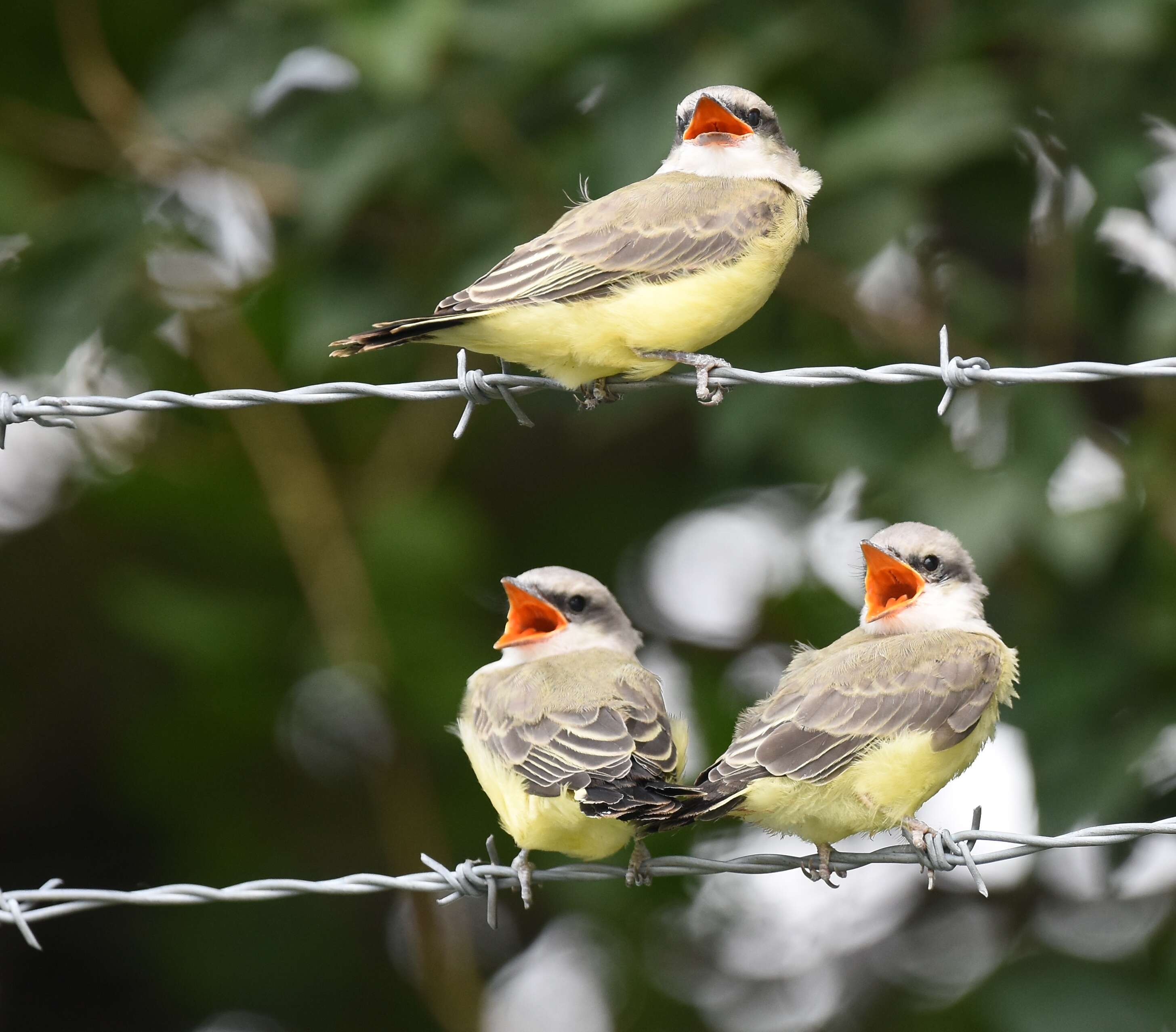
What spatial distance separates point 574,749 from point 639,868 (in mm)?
333

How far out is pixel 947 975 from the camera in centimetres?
629

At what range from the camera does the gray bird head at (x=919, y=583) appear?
4.53m

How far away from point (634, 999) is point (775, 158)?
146 inches

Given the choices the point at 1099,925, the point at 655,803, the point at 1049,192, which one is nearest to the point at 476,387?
the point at 655,803

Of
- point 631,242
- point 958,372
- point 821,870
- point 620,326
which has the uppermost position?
point 631,242

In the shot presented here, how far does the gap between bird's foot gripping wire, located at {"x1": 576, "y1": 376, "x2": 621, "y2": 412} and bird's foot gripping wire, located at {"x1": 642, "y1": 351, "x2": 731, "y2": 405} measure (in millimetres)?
213

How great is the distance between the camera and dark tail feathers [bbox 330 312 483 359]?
3.75 meters

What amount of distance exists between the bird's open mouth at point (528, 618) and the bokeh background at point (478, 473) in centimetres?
77

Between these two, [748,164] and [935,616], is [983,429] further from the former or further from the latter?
[748,164]

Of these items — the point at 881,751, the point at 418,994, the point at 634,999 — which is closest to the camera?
the point at 881,751

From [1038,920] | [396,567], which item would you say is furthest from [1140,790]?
[396,567]

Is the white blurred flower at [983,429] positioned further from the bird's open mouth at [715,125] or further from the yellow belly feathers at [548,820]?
the yellow belly feathers at [548,820]

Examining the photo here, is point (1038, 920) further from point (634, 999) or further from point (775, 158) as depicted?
point (775, 158)

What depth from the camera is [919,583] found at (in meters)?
4.55
